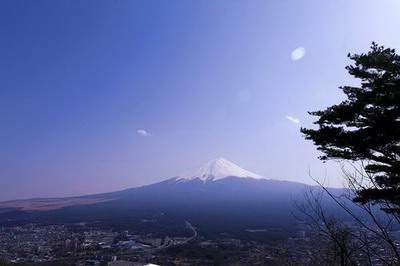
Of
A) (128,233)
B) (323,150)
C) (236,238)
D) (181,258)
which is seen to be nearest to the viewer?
(323,150)

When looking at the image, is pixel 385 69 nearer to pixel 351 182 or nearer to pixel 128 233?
pixel 351 182

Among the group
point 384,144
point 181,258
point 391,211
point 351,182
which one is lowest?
point 181,258

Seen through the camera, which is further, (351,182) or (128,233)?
(128,233)

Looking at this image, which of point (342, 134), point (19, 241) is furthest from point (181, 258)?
point (342, 134)

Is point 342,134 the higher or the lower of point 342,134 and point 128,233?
the higher

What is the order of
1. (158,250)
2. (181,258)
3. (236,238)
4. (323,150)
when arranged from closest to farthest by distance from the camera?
1. (323,150)
2. (181,258)
3. (158,250)
4. (236,238)

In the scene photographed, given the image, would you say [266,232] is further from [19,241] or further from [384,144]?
[384,144]
